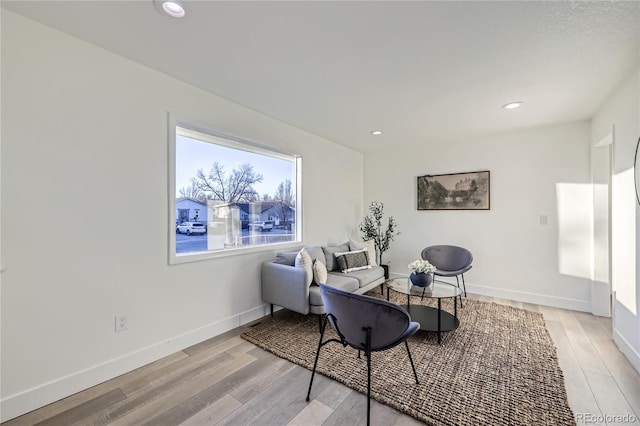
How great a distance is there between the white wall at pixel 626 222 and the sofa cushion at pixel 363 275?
91.8 inches

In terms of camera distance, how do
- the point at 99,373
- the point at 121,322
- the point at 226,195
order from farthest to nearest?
the point at 226,195 → the point at 121,322 → the point at 99,373

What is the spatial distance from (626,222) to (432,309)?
1.90m

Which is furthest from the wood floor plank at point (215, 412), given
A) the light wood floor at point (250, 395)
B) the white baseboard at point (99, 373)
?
the white baseboard at point (99, 373)

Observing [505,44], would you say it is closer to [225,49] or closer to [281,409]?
[225,49]

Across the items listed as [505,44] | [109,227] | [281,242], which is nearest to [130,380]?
[109,227]

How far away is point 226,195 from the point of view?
306 cm

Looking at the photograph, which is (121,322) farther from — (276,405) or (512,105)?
(512,105)

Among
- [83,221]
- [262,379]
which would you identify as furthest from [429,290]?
[83,221]

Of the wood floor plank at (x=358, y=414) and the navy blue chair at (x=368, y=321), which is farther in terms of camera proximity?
the wood floor plank at (x=358, y=414)

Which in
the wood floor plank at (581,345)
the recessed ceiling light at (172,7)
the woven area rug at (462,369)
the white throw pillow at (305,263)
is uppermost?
the recessed ceiling light at (172,7)

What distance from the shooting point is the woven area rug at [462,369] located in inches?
66.4

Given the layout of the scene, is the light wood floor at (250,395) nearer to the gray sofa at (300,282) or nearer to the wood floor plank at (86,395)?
the wood floor plank at (86,395)

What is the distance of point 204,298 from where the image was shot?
2.67 m

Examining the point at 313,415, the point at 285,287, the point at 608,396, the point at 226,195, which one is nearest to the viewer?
the point at 313,415
